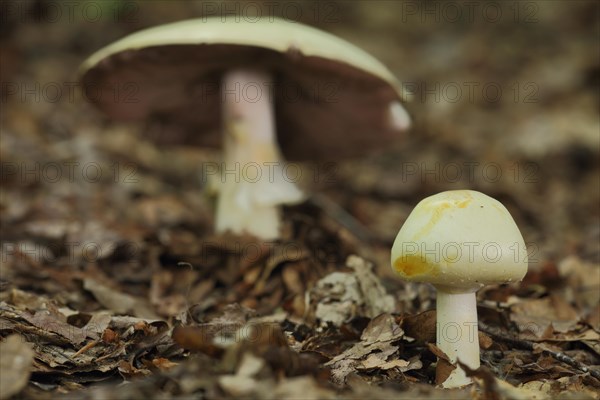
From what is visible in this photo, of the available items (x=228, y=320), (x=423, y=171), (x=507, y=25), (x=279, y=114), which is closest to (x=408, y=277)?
(x=228, y=320)

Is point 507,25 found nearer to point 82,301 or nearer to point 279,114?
point 279,114

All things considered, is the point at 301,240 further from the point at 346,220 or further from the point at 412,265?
the point at 412,265

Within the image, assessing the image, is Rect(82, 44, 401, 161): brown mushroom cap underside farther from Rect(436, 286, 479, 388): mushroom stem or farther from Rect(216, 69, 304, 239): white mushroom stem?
Rect(436, 286, 479, 388): mushroom stem

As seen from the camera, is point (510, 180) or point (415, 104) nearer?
point (510, 180)

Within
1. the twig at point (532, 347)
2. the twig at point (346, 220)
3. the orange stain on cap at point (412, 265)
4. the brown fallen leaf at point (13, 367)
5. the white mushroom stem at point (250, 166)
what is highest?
the white mushroom stem at point (250, 166)

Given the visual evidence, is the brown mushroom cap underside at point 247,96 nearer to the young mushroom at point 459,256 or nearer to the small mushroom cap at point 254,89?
the small mushroom cap at point 254,89

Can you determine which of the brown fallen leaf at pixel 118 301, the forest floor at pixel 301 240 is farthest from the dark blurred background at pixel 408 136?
the brown fallen leaf at pixel 118 301
